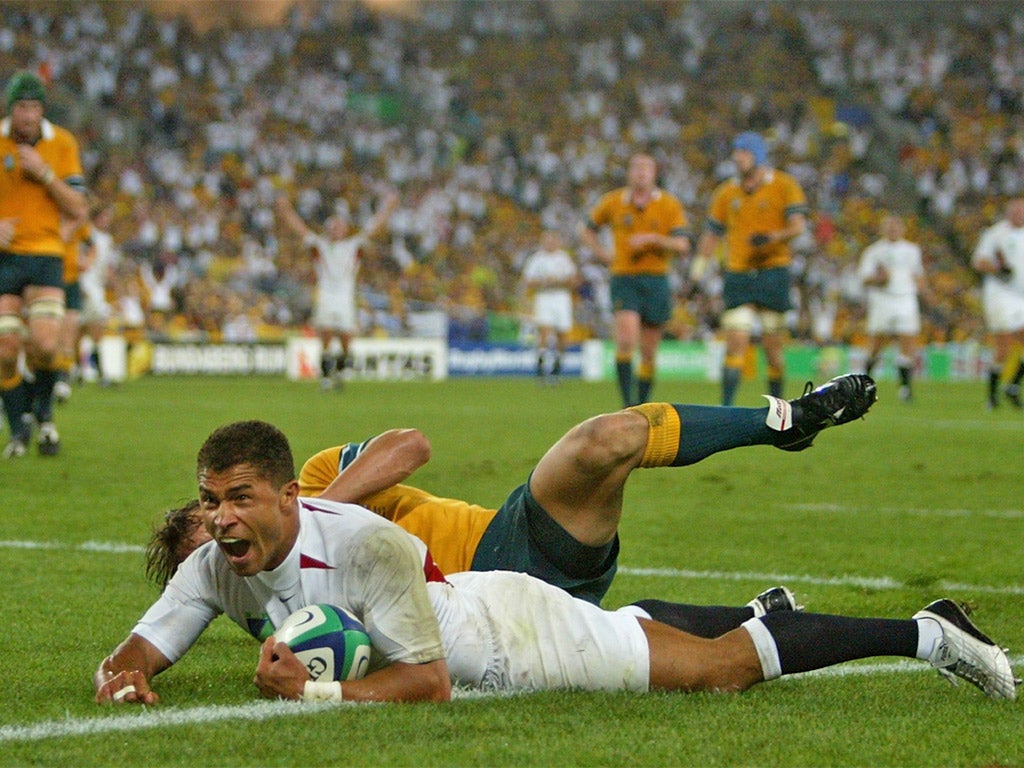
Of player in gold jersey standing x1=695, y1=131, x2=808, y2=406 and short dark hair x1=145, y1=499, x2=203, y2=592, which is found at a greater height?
player in gold jersey standing x1=695, y1=131, x2=808, y2=406

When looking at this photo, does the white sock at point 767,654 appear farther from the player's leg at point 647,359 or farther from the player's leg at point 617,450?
the player's leg at point 647,359

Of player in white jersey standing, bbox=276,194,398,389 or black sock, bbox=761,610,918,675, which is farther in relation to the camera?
player in white jersey standing, bbox=276,194,398,389

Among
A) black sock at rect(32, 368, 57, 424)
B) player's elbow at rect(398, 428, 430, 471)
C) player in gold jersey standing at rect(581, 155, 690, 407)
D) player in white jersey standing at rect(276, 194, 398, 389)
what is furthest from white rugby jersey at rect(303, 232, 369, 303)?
player's elbow at rect(398, 428, 430, 471)

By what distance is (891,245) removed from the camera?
22.2m

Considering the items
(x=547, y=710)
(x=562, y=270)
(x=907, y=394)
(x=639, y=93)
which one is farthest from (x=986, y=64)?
(x=547, y=710)

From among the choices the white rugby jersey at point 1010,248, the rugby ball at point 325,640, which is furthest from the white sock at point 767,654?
the white rugby jersey at point 1010,248

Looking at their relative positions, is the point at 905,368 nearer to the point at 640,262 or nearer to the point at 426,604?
the point at 640,262

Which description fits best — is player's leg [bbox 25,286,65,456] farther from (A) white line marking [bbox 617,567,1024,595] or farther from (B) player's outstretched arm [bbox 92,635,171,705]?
(B) player's outstretched arm [bbox 92,635,171,705]

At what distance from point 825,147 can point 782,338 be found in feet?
92.5

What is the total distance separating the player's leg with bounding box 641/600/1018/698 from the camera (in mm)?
4031

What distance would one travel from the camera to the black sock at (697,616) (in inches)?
171

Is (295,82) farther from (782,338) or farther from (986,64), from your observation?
(782,338)

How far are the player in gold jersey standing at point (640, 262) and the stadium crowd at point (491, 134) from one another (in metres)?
12.4

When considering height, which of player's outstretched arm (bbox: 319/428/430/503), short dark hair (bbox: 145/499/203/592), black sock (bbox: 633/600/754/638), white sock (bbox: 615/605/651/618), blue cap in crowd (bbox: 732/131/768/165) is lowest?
black sock (bbox: 633/600/754/638)
